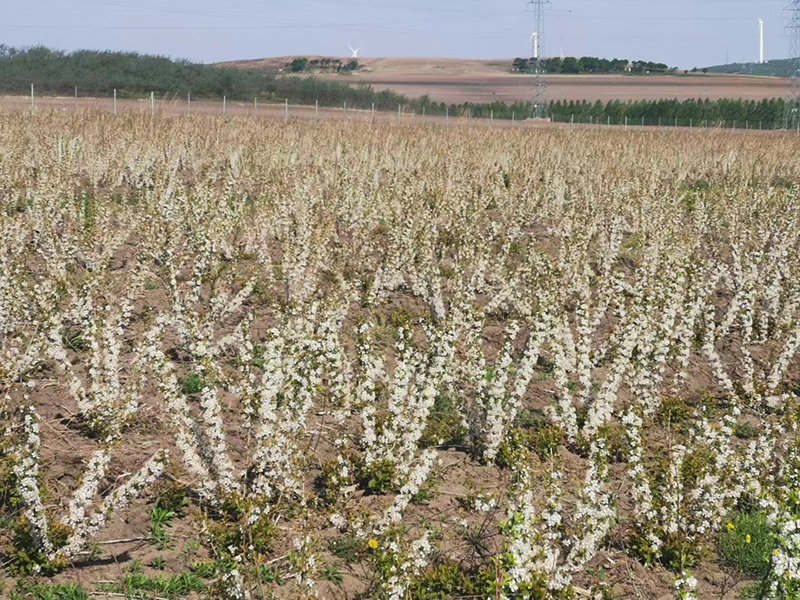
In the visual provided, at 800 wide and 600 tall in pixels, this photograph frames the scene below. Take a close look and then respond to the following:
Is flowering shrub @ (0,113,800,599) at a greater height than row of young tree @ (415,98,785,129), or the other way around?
row of young tree @ (415,98,785,129)

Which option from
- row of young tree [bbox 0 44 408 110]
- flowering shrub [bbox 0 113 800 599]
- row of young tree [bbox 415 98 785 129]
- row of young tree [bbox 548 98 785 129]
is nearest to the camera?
flowering shrub [bbox 0 113 800 599]

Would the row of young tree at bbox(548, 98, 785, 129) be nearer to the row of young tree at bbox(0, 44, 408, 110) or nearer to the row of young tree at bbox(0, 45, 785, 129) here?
the row of young tree at bbox(0, 45, 785, 129)

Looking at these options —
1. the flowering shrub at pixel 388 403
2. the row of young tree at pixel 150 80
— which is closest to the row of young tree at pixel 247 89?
the row of young tree at pixel 150 80

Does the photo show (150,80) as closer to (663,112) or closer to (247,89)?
(247,89)

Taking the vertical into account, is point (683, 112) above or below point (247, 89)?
below

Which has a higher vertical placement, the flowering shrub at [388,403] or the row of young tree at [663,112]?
the row of young tree at [663,112]

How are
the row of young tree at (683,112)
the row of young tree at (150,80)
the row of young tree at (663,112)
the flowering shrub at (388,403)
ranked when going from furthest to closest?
the row of young tree at (683,112), the row of young tree at (663,112), the row of young tree at (150,80), the flowering shrub at (388,403)

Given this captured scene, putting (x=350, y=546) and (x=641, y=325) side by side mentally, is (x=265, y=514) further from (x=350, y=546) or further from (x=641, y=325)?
(x=641, y=325)

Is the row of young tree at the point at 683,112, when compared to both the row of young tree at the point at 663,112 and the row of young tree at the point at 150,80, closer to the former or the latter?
the row of young tree at the point at 663,112

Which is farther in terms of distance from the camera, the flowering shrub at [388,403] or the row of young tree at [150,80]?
the row of young tree at [150,80]

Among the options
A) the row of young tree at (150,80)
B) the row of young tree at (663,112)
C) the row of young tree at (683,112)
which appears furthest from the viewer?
the row of young tree at (683,112)

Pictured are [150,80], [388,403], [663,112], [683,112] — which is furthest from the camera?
[663,112]

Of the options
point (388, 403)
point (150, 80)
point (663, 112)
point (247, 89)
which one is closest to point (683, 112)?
point (663, 112)

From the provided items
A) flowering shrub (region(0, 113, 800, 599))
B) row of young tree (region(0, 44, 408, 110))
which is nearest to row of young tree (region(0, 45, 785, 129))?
row of young tree (region(0, 44, 408, 110))
